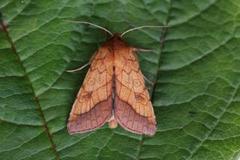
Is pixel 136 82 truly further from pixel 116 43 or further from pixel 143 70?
pixel 116 43

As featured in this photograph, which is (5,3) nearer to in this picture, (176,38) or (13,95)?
(13,95)

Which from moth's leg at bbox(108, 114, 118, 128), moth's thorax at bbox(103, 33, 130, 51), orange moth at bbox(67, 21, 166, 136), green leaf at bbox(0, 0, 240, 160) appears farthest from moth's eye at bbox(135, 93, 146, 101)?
moth's thorax at bbox(103, 33, 130, 51)

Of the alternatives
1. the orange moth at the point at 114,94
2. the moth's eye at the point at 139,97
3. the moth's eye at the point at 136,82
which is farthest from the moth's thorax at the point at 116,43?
the moth's eye at the point at 139,97

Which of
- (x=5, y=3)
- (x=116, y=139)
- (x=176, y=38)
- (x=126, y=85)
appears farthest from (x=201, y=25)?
(x=5, y=3)

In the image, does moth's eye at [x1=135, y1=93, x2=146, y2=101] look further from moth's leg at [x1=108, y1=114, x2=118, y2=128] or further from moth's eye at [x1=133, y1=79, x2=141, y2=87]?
moth's leg at [x1=108, y1=114, x2=118, y2=128]

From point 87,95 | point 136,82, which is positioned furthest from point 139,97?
point 87,95

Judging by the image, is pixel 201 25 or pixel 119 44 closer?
pixel 201 25
